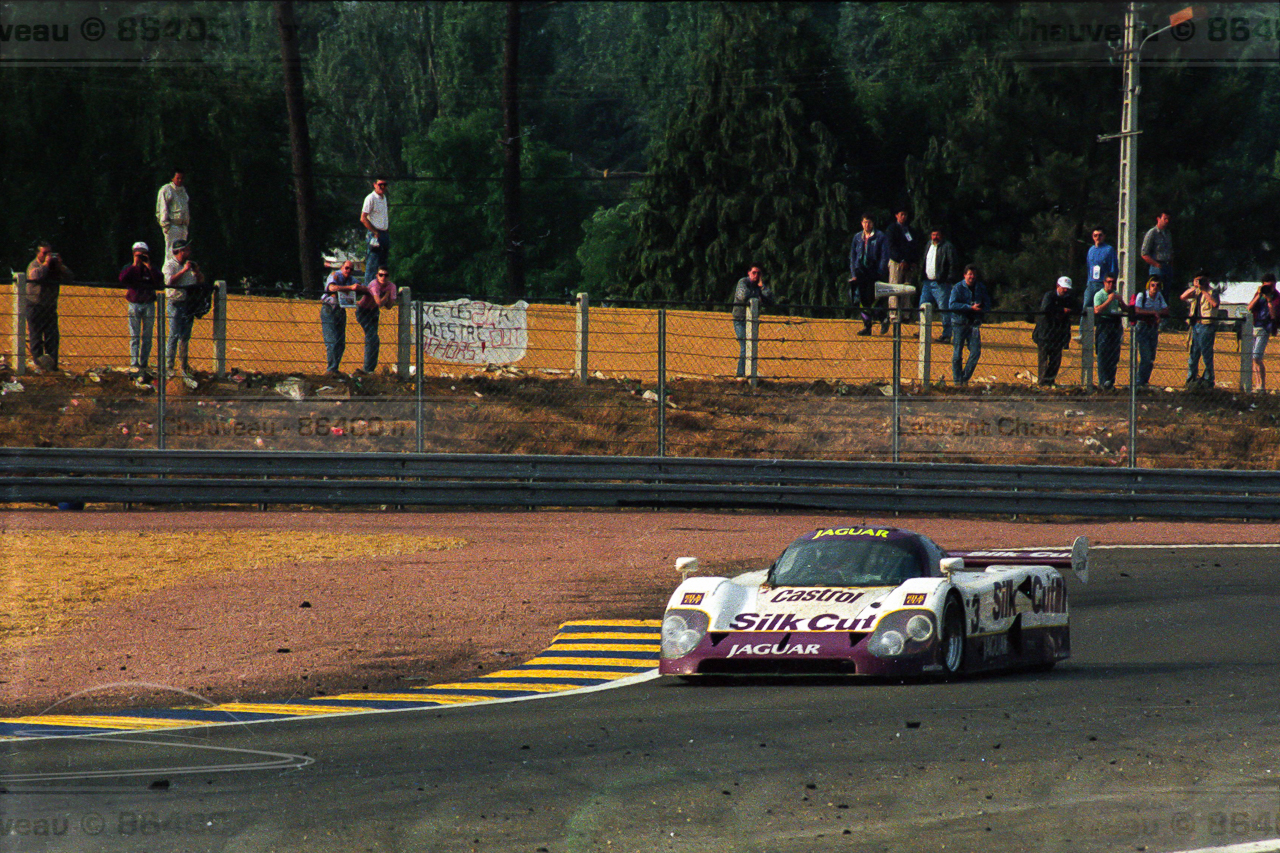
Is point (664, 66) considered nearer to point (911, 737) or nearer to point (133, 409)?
point (133, 409)

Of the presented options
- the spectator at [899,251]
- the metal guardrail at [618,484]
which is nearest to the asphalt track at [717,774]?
the metal guardrail at [618,484]

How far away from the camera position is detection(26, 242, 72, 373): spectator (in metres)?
22.1

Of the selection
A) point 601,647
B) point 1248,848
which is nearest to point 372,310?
point 601,647

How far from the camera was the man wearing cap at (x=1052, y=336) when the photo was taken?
23.2m

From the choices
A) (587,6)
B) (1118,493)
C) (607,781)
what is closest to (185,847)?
(607,781)

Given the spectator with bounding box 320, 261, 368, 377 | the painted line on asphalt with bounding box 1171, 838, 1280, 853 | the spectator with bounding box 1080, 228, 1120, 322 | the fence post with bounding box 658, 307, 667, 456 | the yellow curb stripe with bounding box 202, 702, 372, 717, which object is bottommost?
the yellow curb stripe with bounding box 202, 702, 372, 717

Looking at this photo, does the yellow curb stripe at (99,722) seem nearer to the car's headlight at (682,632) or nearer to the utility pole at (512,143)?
the car's headlight at (682,632)

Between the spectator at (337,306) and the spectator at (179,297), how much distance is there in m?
1.73

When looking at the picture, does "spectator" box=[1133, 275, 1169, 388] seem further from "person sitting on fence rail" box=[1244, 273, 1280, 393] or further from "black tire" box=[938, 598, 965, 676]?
"black tire" box=[938, 598, 965, 676]

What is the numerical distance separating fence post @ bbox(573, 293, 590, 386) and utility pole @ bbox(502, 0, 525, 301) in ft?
12.6

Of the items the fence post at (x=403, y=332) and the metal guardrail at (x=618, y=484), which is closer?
the metal guardrail at (x=618, y=484)

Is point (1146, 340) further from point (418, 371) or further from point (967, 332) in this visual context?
point (418, 371)

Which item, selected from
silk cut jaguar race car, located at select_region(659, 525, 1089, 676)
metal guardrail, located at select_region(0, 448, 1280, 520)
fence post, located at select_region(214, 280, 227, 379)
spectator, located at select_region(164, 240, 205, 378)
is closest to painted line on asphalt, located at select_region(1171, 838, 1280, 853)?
silk cut jaguar race car, located at select_region(659, 525, 1089, 676)

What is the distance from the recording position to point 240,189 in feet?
135
